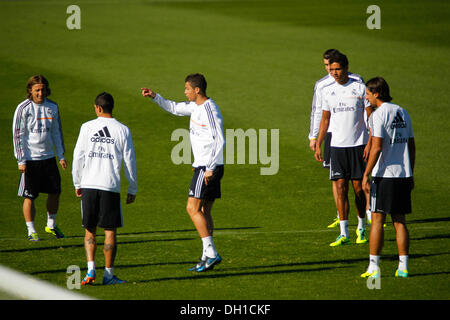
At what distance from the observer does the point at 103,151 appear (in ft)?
27.3

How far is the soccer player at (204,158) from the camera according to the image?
904 cm

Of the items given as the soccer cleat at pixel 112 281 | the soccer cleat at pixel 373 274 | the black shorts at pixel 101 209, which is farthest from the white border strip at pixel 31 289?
the soccer cleat at pixel 373 274

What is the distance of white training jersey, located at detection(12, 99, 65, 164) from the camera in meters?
11.1

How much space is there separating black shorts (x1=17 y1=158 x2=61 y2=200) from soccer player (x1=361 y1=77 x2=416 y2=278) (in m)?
5.25

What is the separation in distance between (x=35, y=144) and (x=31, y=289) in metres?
Answer: 4.31

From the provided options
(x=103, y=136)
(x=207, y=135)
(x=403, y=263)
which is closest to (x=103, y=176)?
(x=103, y=136)

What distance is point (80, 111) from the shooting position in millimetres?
21344

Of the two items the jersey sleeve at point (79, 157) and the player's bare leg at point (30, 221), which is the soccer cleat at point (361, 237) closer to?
the jersey sleeve at point (79, 157)

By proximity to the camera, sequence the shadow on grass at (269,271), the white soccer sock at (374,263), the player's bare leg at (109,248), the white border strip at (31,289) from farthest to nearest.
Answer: the shadow on grass at (269,271)
the white soccer sock at (374,263)
the player's bare leg at (109,248)
the white border strip at (31,289)

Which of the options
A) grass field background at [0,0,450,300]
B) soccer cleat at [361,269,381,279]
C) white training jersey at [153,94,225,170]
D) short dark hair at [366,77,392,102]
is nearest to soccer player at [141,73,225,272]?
white training jersey at [153,94,225,170]

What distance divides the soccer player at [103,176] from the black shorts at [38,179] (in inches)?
122

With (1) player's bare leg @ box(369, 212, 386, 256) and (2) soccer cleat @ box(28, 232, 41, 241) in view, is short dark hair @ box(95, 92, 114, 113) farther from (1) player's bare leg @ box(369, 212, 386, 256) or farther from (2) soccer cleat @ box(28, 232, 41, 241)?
(2) soccer cleat @ box(28, 232, 41, 241)
